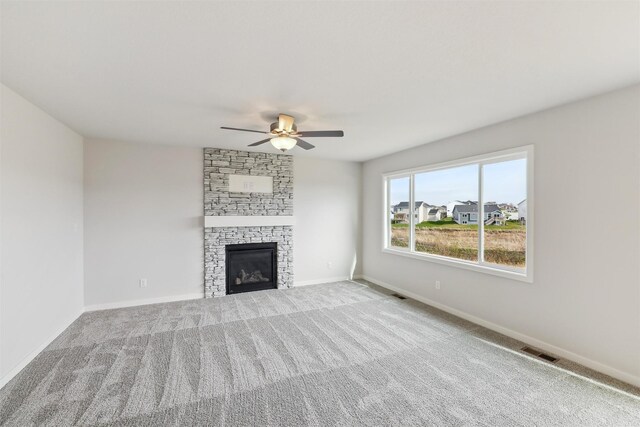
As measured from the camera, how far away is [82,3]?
142cm

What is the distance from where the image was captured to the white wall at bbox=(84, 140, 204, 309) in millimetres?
4098

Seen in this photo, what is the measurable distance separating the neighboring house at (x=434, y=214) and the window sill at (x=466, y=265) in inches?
24.0

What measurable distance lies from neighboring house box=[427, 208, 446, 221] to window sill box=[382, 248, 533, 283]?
0.61m

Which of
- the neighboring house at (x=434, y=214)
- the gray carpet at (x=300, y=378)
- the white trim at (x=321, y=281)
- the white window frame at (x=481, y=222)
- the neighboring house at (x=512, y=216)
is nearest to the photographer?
the gray carpet at (x=300, y=378)

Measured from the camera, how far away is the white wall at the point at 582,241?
236 cm

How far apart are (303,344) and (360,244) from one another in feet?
10.8

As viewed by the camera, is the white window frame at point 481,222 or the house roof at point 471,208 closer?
the white window frame at point 481,222

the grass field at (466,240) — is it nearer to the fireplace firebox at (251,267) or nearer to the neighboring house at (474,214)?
the neighboring house at (474,214)

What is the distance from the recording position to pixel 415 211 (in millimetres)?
4836

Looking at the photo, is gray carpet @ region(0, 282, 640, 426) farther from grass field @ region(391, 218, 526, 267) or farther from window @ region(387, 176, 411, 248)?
window @ region(387, 176, 411, 248)

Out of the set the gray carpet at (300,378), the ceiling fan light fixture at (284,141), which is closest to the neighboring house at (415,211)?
the gray carpet at (300,378)

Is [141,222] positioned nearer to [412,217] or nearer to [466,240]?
[412,217]

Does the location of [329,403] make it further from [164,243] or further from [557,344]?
[164,243]

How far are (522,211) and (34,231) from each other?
5.34 metres
